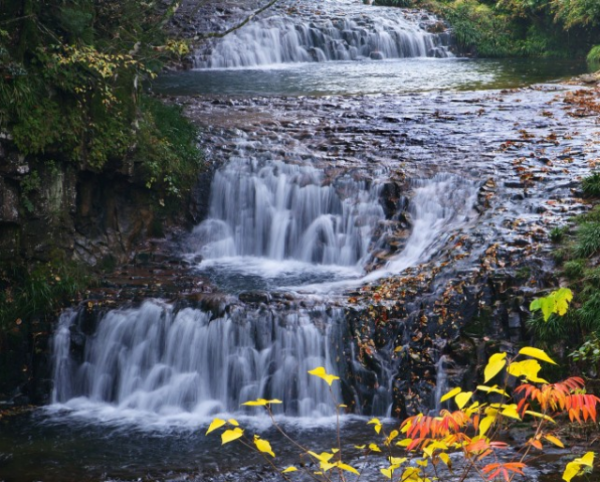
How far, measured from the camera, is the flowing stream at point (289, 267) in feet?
24.3

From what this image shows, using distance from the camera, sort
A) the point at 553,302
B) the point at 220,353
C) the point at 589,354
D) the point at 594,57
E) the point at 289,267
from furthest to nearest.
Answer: the point at 594,57
the point at 289,267
the point at 220,353
the point at 589,354
the point at 553,302

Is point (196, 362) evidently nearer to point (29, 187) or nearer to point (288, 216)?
point (29, 187)

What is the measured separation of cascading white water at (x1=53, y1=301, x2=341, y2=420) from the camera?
790cm

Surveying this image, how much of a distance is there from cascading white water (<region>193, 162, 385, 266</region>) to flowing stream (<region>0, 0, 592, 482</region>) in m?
0.03

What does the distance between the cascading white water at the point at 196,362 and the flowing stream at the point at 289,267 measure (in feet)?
0.05

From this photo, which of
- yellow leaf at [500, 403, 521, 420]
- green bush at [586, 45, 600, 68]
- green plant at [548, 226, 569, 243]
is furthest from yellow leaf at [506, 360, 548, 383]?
green bush at [586, 45, 600, 68]

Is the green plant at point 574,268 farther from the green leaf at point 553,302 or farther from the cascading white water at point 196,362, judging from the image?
the green leaf at point 553,302

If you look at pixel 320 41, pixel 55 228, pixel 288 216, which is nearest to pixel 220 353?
pixel 55 228

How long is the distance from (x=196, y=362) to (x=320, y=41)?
15.6 m

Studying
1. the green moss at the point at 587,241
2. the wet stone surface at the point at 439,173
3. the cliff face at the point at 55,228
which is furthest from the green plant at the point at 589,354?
the cliff face at the point at 55,228

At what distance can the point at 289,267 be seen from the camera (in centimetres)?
1038

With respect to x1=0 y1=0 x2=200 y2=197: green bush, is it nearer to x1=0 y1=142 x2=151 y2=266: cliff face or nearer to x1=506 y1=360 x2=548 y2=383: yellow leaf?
x1=0 y1=142 x2=151 y2=266: cliff face

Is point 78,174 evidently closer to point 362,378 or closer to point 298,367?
point 298,367

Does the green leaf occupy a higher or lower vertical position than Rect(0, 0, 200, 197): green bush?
lower
